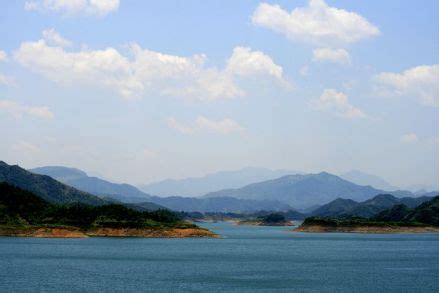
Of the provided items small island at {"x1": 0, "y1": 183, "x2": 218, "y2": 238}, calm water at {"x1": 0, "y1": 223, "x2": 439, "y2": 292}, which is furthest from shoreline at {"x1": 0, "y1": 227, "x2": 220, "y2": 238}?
calm water at {"x1": 0, "y1": 223, "x2": 439, "y2": 292}

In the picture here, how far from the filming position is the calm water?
6962 centimetres

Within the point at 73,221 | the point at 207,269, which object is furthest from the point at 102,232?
the point at 207,269

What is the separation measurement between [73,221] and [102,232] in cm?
777

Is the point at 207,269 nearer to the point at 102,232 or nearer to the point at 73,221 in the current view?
the point at 102,232

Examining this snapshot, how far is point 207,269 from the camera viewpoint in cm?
8806

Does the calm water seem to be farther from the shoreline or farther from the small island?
the small island

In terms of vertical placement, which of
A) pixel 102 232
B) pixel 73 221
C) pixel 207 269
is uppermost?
pixel 73 221

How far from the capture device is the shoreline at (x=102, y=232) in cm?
15475

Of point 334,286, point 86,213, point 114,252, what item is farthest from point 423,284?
point 86,213

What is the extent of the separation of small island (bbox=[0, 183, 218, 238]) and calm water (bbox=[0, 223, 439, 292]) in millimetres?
28536

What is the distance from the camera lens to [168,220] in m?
180

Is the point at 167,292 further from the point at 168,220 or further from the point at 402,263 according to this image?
the point at 168,220

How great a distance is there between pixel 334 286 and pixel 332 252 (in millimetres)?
57250

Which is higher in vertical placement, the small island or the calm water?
the small island
